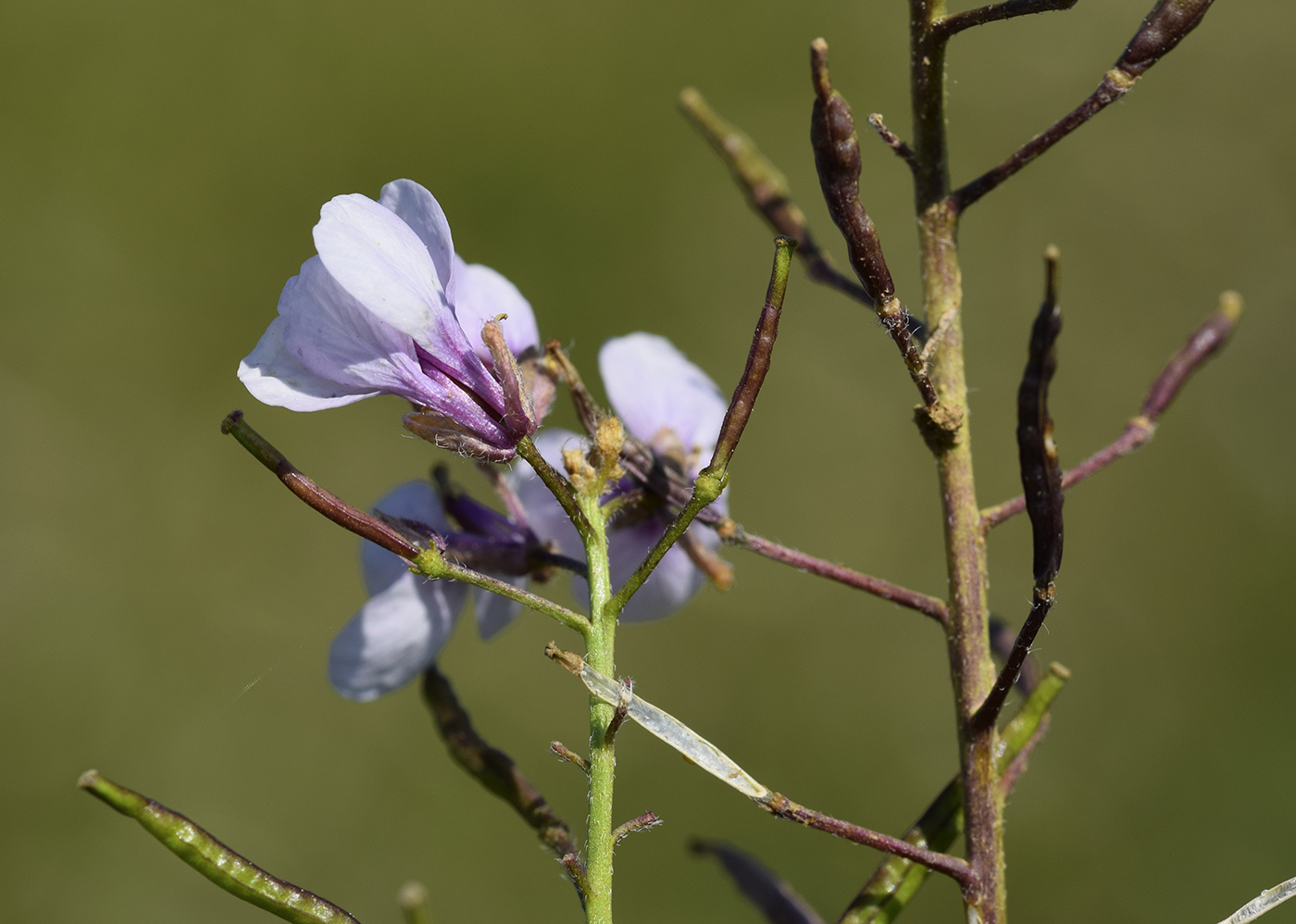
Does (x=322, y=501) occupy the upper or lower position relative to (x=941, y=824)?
upper

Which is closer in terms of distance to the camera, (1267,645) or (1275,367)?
(1267,645)

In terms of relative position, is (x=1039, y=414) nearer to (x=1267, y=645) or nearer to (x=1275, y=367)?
(x=1267, y=645)

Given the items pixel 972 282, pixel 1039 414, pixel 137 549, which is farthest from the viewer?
pixel 972 282

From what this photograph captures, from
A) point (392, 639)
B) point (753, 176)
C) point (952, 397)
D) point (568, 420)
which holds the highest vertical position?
point (568, 420)

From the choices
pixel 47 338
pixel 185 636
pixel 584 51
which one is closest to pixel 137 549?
pixel 185 636

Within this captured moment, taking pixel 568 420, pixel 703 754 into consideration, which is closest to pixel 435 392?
pixel 703 754

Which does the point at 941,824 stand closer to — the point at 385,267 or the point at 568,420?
the point at 385,267

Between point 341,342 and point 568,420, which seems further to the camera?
point 568,420
